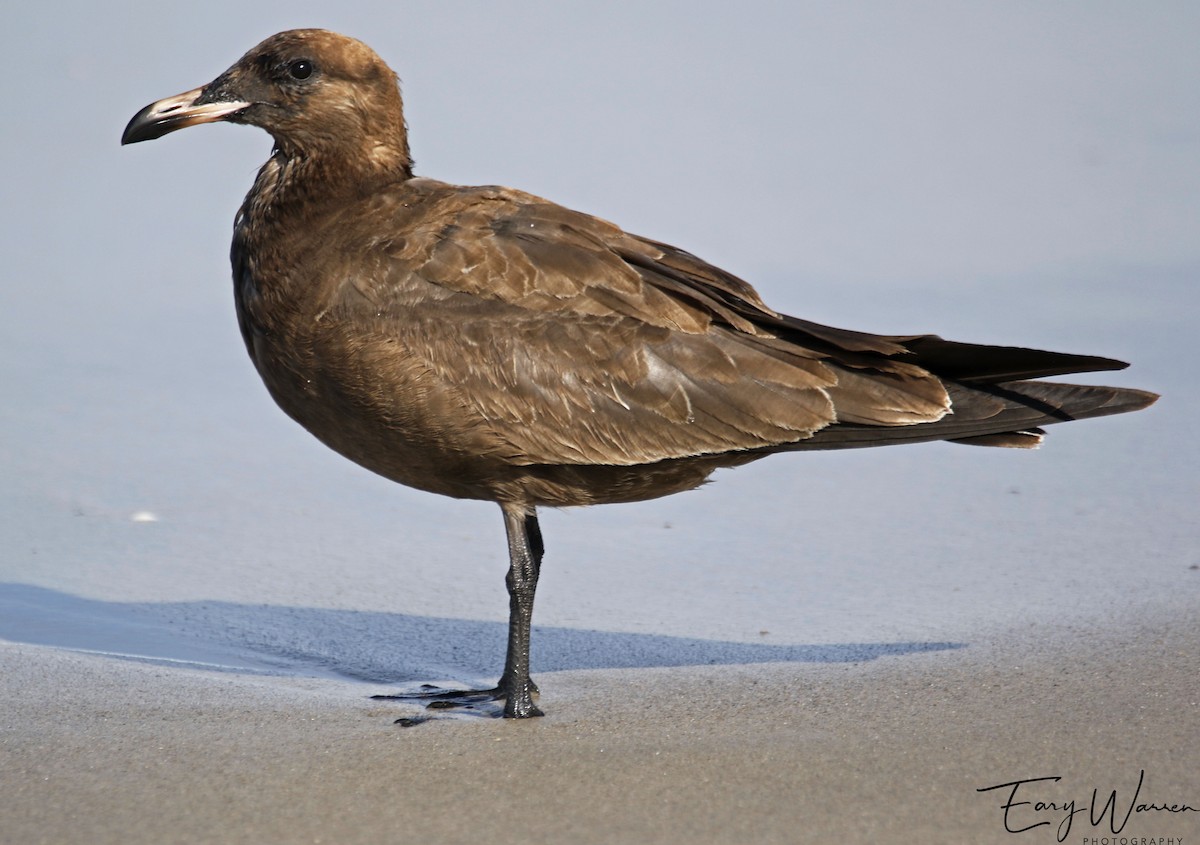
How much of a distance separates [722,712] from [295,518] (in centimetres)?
269

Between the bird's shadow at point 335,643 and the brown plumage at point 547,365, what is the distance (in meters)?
0.49

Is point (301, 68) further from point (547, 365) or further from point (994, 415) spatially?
point (994, 415)

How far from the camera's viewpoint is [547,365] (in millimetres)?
5227

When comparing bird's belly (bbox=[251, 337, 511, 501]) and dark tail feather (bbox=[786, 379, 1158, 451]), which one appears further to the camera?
dark tail feather (bbox=[786, 379, 1158, 451])

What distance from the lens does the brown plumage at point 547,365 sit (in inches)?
200

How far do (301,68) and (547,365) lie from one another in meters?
1.42

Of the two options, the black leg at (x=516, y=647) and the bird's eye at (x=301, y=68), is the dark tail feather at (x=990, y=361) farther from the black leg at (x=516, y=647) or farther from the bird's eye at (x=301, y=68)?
the bird's eye at (x=301, y=68)

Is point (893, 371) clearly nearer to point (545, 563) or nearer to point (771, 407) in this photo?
point (771, 407)

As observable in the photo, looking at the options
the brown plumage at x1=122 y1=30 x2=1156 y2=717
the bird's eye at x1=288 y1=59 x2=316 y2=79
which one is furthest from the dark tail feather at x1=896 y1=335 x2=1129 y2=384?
the bird's eye at x1=288 y1=59 x2=316 y2=79

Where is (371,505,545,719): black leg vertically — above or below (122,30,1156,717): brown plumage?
below

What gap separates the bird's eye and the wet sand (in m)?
2.07

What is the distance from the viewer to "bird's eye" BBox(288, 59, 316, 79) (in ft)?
18.5

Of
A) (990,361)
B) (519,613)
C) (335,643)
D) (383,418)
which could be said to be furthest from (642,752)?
(990,361)

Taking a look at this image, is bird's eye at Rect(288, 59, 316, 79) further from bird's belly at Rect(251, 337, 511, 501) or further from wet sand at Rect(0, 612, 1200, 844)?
wet sand at Rect(0, 612, 1200, 844)
